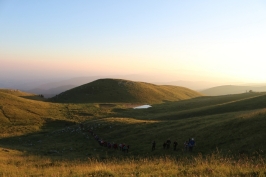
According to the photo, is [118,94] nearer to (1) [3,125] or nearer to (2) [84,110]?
(2) [84,110]

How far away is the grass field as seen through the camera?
12438 millimetres

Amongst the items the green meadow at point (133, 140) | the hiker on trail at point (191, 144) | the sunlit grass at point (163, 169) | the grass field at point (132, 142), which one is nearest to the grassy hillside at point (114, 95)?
the grass field at point (132, 142)

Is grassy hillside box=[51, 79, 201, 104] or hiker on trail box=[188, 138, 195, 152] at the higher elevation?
grassy hillside box=[51, 79, 201, 104]

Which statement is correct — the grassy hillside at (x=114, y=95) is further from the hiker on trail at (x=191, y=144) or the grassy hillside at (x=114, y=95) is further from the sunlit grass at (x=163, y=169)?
the sunlit grass at (x=163, y=169)

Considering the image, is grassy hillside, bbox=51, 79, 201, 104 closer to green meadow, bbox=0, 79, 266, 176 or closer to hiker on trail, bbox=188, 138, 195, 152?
green meadow, bbox=0, 79, 266, 176

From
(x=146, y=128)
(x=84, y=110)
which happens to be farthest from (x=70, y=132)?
(x=84, y=110)

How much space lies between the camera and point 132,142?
3412cm

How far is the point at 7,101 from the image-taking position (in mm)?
77750

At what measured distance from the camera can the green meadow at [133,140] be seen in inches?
493

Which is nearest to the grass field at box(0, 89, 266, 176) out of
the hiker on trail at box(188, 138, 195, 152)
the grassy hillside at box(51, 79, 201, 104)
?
the hiker on trail at box(188, 138, 195, 152)

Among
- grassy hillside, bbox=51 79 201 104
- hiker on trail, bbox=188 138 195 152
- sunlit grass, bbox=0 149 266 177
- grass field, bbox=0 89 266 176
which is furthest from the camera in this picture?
grassy hillside, bbox=51 79 201 104

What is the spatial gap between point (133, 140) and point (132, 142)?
0.98 meters

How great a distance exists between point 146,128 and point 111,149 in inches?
385

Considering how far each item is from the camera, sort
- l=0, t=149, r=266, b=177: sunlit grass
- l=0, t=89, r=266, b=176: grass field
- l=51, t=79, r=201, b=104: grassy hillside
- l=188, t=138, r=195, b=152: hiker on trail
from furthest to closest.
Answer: l=51, t=79, r=201, b=104: grassy hillside → l=188, t=138, r=195, b=152: hiker on trail → l=0, t=89, r=266, b=176: grass field → l=0, t=149, r=266, b=177: sunlit grass
